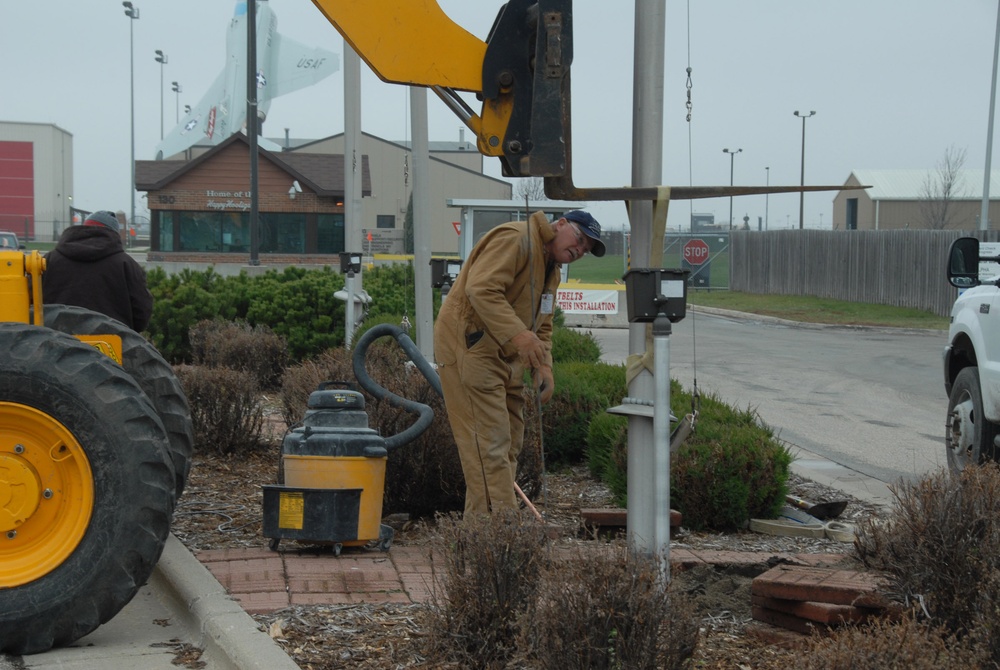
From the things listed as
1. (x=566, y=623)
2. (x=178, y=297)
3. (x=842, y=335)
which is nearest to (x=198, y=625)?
(x=566, y=623)

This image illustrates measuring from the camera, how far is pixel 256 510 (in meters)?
7.25

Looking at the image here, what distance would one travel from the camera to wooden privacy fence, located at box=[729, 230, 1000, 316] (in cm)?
3384

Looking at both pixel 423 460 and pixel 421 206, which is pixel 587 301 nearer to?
pixel 421 206

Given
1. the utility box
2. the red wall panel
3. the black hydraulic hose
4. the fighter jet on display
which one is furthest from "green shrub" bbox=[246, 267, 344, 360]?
the red wall panel

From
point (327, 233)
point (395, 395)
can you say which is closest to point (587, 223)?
point (395, 395)

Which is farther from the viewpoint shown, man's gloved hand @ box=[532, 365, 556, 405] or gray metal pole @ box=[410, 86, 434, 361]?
gray metal pole @ box=[410, 86, 434, 361]

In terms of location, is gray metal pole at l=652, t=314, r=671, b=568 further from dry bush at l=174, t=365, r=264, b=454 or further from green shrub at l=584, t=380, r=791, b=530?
dry bush at l=174, t=365, r=264, b=454

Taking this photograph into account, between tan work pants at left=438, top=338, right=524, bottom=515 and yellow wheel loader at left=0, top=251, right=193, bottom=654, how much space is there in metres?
1.53

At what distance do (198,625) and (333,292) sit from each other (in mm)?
10652

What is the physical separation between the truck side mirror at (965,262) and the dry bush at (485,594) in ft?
17.9

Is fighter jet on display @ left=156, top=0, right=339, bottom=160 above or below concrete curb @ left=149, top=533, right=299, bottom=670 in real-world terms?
above

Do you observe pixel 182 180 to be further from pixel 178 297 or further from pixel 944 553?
pixel 944 553

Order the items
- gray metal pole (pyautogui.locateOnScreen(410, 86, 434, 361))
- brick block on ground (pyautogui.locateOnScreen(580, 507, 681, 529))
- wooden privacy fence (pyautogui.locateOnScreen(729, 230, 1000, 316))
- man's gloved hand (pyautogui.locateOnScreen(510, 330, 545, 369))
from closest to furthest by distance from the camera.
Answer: man's gloved hand (pyautogui.locateOnScreen(510, 330, 545, 369)) < brick block on ground (pyautogui.locateOnScreen(580, 507, 681, 529)) < gray metal pole (pyautogui.locateOnScreen(410, 86, 434, 361)) < wooden privacy fence (pyautogui.locateOnScreen(729, 230, 1000, 316))

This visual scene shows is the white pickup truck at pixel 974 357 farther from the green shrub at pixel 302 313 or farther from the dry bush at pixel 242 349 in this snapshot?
the green shrub at pixel 302 313
